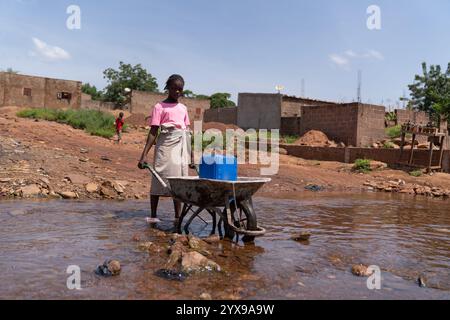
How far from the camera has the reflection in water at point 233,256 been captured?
2.87m

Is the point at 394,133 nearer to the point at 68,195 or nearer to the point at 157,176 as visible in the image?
the point at 68,195

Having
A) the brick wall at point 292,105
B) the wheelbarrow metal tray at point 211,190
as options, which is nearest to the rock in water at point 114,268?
the wheelbarrow metal tray at point 211,190

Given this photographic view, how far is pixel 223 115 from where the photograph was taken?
2759 centimetres

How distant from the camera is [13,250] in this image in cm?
365

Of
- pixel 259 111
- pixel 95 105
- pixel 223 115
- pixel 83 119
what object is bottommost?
pixel 83 119

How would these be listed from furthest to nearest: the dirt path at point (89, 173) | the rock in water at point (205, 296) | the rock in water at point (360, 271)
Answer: the dirt path at point (89, 173)
the rock in water at point (360, 271)
the rock in water at point (205, 296)

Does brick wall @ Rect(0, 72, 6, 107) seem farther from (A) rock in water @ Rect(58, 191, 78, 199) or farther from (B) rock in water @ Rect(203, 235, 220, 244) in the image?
(B) rock in water @ Rect(203, 235, 220, 244)

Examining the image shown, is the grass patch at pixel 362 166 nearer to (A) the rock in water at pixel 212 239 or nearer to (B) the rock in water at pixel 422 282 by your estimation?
(A) the rock in water at pixel 212 239

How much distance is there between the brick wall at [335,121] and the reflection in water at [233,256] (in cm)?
1259

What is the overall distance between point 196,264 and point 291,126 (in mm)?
20277

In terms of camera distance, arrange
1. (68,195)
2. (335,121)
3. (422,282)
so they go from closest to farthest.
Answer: (422,282)
(68,195)
(335,121)

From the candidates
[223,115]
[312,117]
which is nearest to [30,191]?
[312,117]
